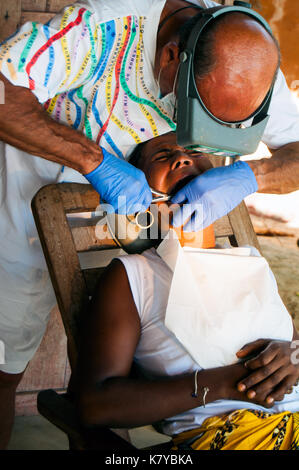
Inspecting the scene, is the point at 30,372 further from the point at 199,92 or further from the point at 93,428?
the point at 199,92

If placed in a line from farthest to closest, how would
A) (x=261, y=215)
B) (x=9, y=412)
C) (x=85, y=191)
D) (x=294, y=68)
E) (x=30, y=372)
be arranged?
(x=261, y=215) < (x=294, y=68) < (x=30, y=372) < (x=9, y=412) < (x=85, y=191)

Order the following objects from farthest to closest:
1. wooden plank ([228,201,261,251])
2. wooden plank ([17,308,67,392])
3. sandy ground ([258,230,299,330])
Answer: sandy ground ([258,230,299,330]) → wooden plank ([17,308,67,392]) → wooden plank ([228,201,261,251])

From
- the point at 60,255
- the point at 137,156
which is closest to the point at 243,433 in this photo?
the point at 60,255

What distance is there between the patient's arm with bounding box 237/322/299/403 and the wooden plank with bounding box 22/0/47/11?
197 centimetres

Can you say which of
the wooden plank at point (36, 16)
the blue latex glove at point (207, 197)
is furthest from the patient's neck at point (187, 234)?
the wooden plank at point (36, 16)

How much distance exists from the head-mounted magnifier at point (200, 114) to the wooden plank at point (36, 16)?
1242mm

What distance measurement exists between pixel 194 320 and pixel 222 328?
0.33ft

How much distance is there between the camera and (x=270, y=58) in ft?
4.15

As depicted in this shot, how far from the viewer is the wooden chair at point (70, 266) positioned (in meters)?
1.31

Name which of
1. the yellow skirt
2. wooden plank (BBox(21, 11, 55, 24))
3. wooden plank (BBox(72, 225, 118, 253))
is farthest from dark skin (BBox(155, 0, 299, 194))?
wooden plank (BBox(21, 11, 55, 24))

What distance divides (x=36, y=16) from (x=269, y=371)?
2045mm

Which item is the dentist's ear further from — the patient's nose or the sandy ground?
the sandy ground

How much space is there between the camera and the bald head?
1.22 meters

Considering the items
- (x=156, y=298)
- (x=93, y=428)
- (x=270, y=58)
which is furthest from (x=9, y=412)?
(x=270, y=58)
